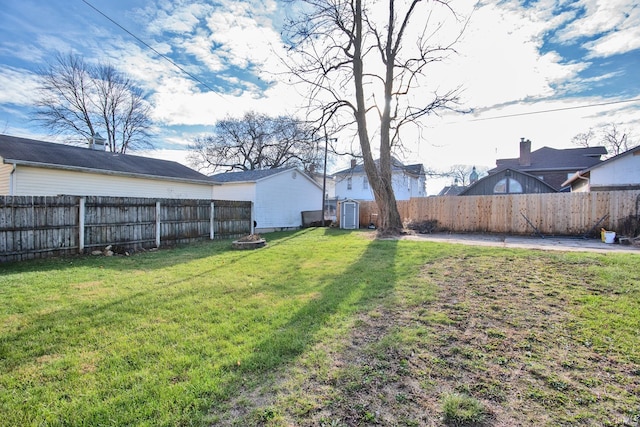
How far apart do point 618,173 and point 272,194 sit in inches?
661

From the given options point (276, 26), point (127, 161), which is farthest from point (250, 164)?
point (276, 26)

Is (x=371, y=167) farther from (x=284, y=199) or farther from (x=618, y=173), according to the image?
(x=618, y=173)

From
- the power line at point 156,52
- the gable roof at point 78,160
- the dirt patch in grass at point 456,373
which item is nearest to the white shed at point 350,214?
the gable roof at point 78,160

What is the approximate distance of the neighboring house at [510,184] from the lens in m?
20.4

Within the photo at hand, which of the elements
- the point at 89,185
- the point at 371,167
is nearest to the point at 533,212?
the point at 371,167

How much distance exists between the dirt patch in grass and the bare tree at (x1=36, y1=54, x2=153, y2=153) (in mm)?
29339

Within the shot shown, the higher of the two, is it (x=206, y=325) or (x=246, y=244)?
(x=246, y=244)

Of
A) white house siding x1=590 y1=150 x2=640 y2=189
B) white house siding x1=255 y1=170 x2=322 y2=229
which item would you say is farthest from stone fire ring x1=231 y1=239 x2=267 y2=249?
white house siding x1=590 y1=150 x2=640 y2=189

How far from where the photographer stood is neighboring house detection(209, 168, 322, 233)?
1666 cm

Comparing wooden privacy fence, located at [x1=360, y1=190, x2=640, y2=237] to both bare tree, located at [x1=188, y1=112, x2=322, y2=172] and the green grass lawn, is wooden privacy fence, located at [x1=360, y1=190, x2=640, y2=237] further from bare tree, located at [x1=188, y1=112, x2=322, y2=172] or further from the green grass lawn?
bare tree, located at [x1=188, y1=112, x2=322, y2=172]

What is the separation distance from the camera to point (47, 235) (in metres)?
7.51

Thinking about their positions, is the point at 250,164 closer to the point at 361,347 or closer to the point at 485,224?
the point at 485,224

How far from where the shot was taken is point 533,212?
12.4 metres

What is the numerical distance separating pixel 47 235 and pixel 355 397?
9097 mm
